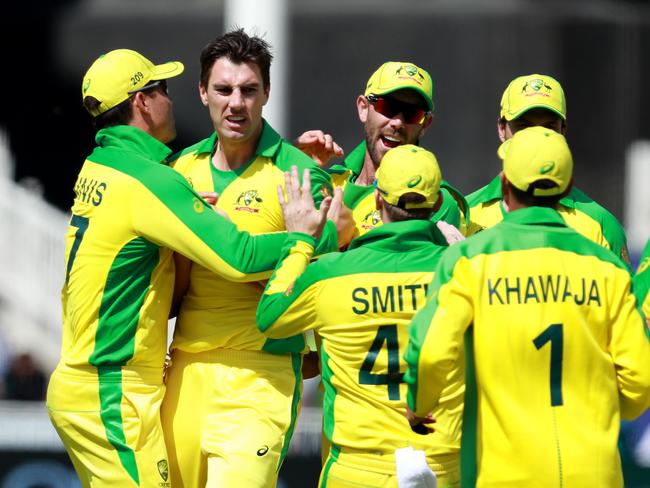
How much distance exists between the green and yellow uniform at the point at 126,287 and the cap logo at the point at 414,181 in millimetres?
709

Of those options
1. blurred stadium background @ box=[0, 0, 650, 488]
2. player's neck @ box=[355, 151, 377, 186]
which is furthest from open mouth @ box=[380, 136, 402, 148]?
blurred stadium background @ box=[0, 0, 650, 488]

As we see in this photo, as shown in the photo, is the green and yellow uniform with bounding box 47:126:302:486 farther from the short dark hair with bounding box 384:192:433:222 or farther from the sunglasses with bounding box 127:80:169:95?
the short dark hair with bounding box 384:192:433:222

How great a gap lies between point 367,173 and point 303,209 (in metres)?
0.94

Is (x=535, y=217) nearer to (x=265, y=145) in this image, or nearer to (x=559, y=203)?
(x=559, y=203)

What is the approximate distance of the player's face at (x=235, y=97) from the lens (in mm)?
5586

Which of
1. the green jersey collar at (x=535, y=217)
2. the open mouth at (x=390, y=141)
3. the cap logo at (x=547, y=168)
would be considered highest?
the open mouth at (x=390, y=141)

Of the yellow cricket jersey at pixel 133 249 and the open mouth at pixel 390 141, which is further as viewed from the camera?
the open mouth at pixel 390 141

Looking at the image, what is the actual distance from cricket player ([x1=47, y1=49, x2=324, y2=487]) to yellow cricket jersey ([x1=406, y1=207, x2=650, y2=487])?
99 cm

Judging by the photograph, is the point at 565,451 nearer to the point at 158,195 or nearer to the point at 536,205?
the point at 536,205

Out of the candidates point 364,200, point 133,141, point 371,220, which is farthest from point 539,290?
point 133,141

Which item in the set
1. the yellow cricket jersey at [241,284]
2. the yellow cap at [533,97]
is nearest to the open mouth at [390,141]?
the yellow cricket jersey at [241,284]

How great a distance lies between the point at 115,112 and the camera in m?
5.60

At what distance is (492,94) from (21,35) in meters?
6.37

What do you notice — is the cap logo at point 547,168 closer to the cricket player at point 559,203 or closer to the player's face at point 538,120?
the cricket player at point 559,203
